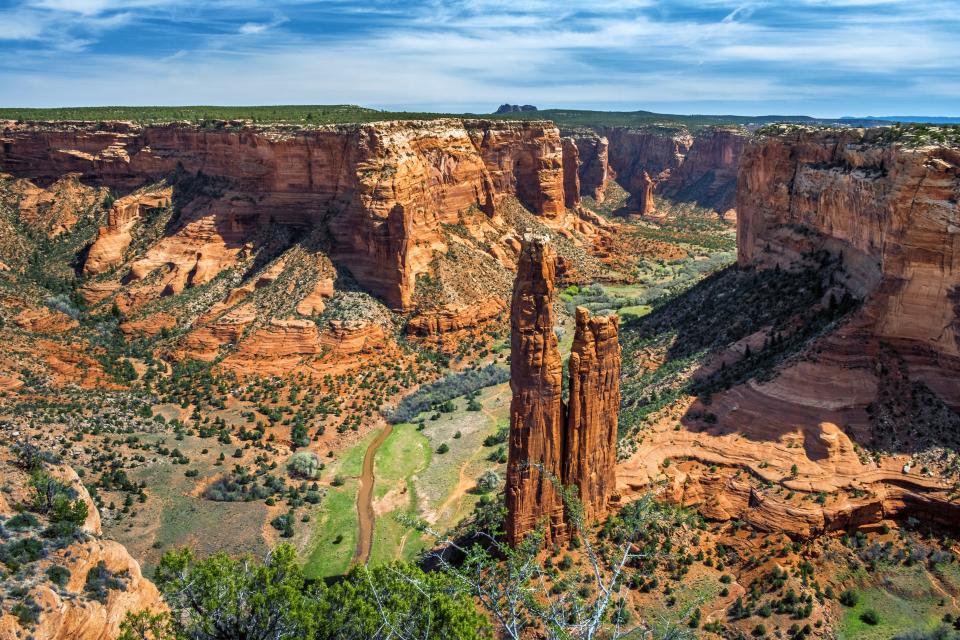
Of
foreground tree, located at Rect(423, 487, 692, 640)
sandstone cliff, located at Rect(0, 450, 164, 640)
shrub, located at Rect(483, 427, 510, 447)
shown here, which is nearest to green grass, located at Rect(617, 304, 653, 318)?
shrub, located at Rect(483, 427, 510, 447)

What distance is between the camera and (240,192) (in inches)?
2518

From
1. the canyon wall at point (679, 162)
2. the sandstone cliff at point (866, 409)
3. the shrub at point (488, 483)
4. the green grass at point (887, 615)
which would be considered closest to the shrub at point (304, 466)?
the shrub at point (488, 483)

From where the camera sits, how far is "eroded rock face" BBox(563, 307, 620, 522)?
26.0m

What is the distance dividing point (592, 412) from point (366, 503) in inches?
Answer: 682

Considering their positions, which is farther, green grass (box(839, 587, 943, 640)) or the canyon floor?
the canyon floor

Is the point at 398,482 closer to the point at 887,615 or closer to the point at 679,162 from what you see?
the point at 887,615

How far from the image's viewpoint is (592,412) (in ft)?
86.7

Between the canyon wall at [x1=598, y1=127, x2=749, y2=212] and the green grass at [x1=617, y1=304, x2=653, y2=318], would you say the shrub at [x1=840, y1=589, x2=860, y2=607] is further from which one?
the canyon wall at [x1=598, y1=127, x2=749, y2=212]

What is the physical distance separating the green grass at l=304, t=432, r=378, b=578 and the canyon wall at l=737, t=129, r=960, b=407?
2660 cm

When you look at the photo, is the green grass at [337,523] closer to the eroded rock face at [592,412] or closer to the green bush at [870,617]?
the eroded rock face at [592,412]

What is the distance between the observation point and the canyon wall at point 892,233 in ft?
95.7

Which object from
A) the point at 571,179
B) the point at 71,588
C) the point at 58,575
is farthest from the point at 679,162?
the point at 58,575

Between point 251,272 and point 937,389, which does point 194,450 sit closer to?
point 251,272

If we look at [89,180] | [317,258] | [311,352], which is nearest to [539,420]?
[311,352]
